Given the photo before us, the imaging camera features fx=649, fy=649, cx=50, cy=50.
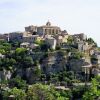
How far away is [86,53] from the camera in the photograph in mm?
100438

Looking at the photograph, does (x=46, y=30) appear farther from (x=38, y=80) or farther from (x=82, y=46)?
(x=38, y=80)

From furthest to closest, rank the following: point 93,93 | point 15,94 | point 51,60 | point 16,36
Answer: point 16,36, point 51,60, point 15,94, point 93,93

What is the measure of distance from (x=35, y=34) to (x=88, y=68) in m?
19.4

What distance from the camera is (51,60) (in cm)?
9762

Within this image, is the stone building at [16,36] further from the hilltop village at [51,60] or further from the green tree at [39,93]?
the green tree at [39,93]

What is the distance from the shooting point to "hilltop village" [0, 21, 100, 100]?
9506 cm

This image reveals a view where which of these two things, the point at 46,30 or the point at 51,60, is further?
the point at 46,30

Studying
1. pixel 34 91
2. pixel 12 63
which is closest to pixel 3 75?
pixel 12 63

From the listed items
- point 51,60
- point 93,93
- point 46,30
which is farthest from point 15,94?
point 46,30

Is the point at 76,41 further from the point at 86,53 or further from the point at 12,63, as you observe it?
the point at 12,63

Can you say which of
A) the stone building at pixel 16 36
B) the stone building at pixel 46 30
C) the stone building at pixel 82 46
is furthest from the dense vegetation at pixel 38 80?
the stone building at pixel 46 30

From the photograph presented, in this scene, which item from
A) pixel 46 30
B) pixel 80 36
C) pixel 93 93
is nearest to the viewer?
pixel 93 93

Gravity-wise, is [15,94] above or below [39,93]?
below

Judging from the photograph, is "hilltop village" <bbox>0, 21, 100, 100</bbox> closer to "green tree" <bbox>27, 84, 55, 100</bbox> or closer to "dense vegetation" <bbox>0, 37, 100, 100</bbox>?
"dense vegetation" <bbox>0, 37, 100, 100</bbox>
